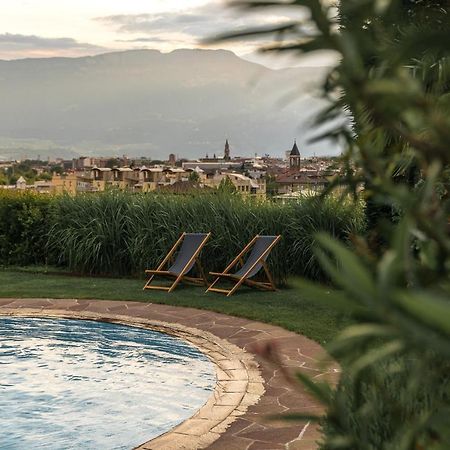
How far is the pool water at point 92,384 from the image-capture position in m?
4.63

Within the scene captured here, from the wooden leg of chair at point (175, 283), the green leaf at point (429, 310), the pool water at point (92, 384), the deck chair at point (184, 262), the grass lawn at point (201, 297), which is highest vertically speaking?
the green leaf at point (429, 310)

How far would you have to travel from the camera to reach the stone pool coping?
4.08 meters

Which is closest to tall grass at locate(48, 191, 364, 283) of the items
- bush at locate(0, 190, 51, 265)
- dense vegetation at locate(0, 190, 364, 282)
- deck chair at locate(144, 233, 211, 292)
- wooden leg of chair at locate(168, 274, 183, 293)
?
dense vegetation at locate(0, 190, 364, 282)

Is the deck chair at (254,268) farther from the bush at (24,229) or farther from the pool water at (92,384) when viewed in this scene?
the bush at (24,229)

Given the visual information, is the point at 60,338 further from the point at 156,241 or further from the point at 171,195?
the point at 171,195

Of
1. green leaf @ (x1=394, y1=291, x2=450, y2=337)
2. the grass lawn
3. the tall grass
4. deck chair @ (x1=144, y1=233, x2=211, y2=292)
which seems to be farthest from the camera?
the tall grass

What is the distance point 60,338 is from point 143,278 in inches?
138

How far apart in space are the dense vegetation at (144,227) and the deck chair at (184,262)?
72 centimetres

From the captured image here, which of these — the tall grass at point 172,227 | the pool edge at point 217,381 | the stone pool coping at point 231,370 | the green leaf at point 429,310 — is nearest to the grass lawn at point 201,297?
the stone pool coping at point 231,370

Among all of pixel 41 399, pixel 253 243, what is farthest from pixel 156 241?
pixel 41 399

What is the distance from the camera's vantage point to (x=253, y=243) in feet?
30.1

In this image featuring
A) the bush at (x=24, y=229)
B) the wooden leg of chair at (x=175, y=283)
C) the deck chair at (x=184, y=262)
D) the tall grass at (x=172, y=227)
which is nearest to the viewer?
the wooden leg of chair at (x=175, y=283)

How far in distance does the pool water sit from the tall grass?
10.3 feet

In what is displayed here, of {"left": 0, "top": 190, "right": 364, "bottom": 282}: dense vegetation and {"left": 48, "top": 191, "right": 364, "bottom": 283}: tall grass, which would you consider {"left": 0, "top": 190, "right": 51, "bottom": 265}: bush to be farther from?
{"left": 48, "top": 191, "right": 364, "bottom": 283}: tall grass
